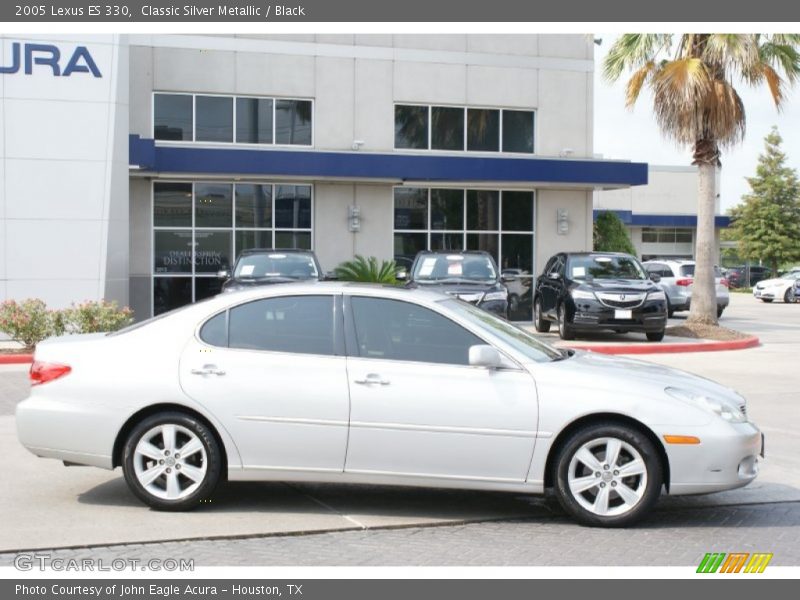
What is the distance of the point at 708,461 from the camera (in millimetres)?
6711

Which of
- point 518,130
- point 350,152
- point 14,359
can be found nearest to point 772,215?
point 518,130

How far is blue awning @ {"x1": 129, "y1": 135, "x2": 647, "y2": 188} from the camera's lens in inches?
928

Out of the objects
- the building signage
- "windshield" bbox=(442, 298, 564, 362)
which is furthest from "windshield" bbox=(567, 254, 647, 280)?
"windshield" bbox=(442, 298, 564, 362)

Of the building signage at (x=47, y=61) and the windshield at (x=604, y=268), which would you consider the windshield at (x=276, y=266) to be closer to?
the building signage at (x=47, y=61)

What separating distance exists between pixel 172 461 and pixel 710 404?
11.6ft

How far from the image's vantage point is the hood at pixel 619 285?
20359 millimetres

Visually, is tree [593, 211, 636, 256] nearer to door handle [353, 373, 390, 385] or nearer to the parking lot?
the parking lot

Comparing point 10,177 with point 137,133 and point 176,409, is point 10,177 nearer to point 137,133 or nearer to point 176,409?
point 137,133

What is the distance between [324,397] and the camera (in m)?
6.92

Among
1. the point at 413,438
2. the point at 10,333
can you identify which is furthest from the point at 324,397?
the point at 10,333

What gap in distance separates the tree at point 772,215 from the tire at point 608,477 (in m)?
53.0

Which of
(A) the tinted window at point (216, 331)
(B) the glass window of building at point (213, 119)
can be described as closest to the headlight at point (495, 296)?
(B) the glass window of building at point (213, 119)

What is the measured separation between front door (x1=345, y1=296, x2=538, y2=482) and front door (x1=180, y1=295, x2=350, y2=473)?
0.13 meters

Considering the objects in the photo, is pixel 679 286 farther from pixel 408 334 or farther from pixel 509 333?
pixel 408 334
